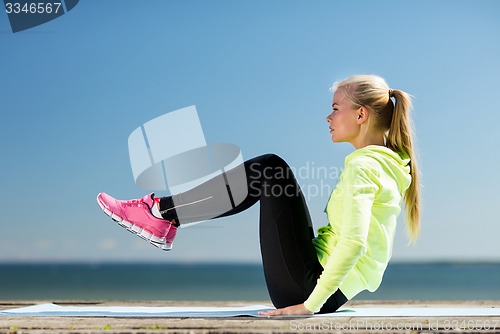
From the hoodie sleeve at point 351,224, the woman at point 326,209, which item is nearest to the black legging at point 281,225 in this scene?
the woman at point 326,209

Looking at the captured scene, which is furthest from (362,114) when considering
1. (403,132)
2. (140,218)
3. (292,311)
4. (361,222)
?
(140,218)

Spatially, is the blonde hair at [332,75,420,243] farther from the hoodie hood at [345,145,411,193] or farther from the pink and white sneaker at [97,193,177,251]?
the pink and white sneaker at [97,193,177,251]

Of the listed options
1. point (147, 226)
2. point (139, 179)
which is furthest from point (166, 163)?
point (147, 226)

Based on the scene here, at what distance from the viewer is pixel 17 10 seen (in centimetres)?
651

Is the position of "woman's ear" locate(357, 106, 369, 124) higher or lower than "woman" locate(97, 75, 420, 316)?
higher

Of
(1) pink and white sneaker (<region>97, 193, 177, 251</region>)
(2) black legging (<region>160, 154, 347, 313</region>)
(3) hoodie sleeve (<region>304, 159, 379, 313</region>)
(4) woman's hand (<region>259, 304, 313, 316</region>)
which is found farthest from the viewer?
(1) pink and white sneaker (<region>97, 193, 177, 251</region>)

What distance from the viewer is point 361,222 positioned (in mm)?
→ 2342

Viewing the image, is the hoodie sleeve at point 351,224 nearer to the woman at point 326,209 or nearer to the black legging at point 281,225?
the woman at point 326,209

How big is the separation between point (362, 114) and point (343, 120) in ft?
0.27

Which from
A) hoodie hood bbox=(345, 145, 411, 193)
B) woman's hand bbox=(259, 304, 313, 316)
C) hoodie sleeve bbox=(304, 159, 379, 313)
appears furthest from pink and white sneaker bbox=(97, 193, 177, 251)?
hoodie hood bbox=(345, 145, 411, 193)

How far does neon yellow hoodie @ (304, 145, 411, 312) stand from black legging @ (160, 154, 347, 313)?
0.11 metres

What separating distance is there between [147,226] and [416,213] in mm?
1188

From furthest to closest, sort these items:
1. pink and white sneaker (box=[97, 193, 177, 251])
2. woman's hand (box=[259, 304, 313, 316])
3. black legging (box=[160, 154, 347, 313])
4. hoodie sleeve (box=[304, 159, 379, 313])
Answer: pink and white sneaker (box=[97, 193, 177, 251]), black legging (box=[160, 154, 347, 313]), woman's hand (box=[259, 304, 313, 316]), hoodie sleeve (box=[304, 159, 379, 313])

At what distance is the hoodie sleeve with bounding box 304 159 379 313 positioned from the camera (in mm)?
2342
